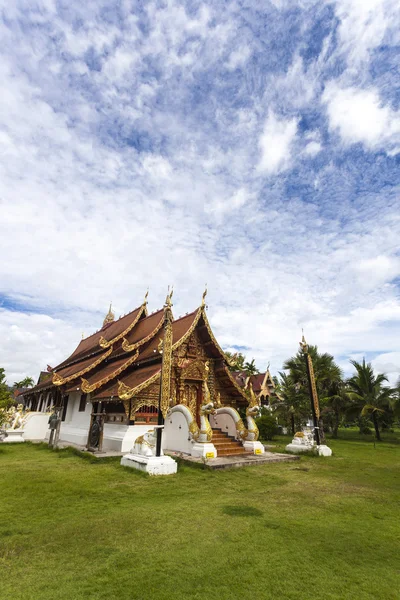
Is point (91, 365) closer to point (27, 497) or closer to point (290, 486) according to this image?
point (27, 497)

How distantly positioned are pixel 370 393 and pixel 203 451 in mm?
16432

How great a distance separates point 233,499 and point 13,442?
1206 cm

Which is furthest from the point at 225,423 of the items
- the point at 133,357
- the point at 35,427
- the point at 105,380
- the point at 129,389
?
the point at 35,427

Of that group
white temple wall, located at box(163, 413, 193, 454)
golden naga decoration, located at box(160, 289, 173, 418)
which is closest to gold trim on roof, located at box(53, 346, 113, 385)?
white temple wall, located at box(163, 413, 193, 454)

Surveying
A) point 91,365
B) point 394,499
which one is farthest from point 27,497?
point 91,365

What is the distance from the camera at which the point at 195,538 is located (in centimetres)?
398

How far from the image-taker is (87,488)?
20.7ft

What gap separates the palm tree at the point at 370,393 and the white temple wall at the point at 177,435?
13.9 meters

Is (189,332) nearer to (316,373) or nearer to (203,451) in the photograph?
(203,451)

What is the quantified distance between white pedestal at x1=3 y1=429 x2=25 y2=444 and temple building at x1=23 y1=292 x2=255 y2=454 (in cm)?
176

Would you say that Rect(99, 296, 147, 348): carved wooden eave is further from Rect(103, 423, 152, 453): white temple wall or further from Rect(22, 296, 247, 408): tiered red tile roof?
Rect(103, 423, 152, 453): white temple wall

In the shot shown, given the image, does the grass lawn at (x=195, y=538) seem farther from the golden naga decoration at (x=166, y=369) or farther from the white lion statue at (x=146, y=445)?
the golden naga decoration at (x=166, y=369)

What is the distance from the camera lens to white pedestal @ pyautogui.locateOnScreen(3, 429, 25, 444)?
1390 centimetres

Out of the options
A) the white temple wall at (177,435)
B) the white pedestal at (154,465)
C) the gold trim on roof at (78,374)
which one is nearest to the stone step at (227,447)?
the white temple wall at (177,435)
